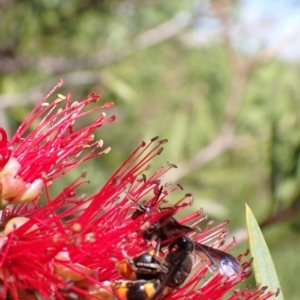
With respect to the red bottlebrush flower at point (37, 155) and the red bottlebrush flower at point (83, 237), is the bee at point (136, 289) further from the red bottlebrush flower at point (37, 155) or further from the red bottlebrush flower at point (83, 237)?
the red bottlebrush flower at point (37, 155)

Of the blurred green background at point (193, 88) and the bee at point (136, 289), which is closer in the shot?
the bee at point (136, 289)

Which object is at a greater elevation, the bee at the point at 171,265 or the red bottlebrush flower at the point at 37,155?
the red bottlebrush flower at the point at 37,155

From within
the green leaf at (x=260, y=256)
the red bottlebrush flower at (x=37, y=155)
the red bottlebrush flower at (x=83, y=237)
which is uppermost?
the red bottlebrush flower at (x=37, y=155)

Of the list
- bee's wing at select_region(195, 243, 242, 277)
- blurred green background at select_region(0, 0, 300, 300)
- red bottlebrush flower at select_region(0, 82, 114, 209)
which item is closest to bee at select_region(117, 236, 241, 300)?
bee's wing at select_region(195, 243, 242, 277)

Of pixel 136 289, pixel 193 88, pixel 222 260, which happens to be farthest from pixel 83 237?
pixel 193 88

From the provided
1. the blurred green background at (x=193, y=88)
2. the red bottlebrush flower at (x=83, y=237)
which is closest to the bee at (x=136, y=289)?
the red bottlebrush flower at (x=83, y=237)

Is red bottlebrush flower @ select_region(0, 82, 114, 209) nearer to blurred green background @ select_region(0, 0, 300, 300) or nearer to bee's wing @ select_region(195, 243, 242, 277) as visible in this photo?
bee's wing @ select_region(195, 243, 242, 277)
